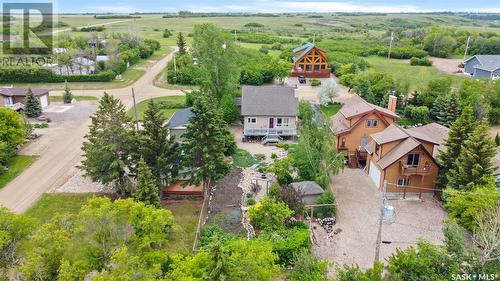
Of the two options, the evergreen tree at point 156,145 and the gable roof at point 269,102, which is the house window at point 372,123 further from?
the evergreen tree at point 156,145

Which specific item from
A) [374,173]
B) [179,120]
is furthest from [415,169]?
[179,120]

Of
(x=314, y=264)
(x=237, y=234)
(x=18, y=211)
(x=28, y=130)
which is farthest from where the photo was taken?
(x=28, y=130)

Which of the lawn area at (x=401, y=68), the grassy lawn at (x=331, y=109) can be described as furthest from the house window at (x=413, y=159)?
the lawn area at (x=401, y=68)

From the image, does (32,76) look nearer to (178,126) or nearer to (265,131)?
(178,126)

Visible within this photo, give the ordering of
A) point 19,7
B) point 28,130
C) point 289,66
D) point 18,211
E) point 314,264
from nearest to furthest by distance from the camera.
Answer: point 314,264
point 18,211
point 28,130
point 19,7
point 289,66

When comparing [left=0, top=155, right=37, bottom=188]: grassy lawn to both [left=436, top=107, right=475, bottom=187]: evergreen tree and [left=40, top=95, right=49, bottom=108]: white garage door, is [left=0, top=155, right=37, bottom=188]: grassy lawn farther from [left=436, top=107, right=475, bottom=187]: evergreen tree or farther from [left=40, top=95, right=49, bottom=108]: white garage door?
[left=436, top=107, right=475, bottom=187]: evergreen tree

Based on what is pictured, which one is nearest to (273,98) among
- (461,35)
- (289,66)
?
(289,66)

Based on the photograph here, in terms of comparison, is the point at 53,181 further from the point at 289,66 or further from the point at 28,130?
the point at 289,66

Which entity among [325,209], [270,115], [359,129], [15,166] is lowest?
[15,166]
